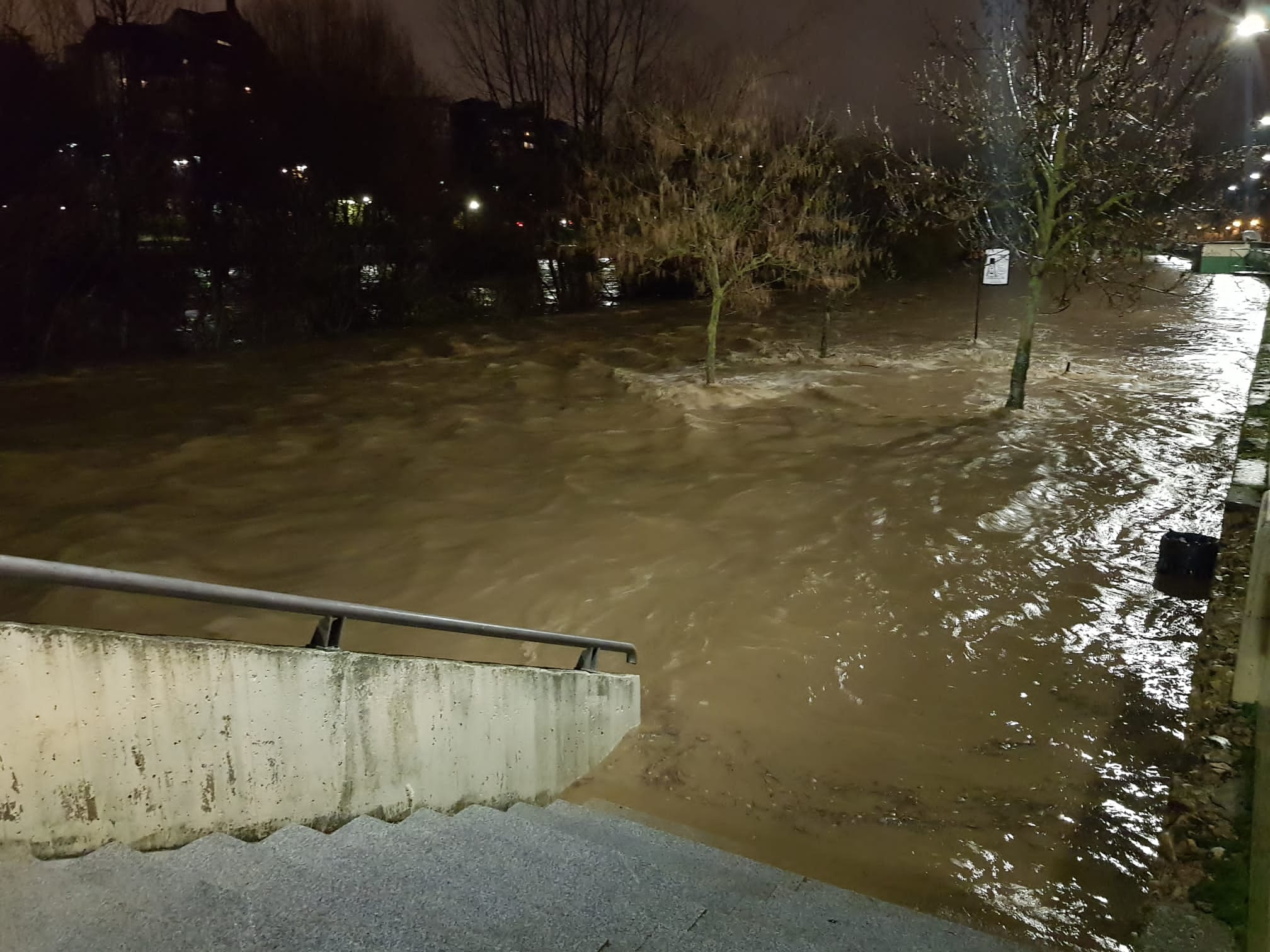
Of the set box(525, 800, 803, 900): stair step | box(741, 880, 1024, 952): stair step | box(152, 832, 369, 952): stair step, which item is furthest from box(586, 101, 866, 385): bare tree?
box(152, 832, 369, 952): stair step

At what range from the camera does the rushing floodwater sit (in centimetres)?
507

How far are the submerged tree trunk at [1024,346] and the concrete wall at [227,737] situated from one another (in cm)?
1122

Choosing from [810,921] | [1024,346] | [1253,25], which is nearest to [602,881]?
[810,921]

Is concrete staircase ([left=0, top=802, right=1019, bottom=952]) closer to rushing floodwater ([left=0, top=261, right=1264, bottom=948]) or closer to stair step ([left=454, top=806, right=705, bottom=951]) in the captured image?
stair step ([left=454, top=806, right=705, bottom=951])

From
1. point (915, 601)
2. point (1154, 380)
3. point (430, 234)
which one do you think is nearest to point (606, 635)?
point (915, 601)

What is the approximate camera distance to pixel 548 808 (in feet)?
14.7

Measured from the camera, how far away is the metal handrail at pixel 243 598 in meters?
2.51

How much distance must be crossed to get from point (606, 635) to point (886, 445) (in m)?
6.25

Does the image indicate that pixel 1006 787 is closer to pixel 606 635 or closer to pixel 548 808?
pixel 548 808

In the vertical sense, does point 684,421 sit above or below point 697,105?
below

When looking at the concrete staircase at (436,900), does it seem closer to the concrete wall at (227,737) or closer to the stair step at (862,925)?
the stair step at (862,925)

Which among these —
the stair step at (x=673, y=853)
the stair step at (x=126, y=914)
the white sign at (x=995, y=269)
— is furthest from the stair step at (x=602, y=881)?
the white sign at (x=995, y=269)

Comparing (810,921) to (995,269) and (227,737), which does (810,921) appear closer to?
(227,737)

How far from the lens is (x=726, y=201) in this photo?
556 inches
